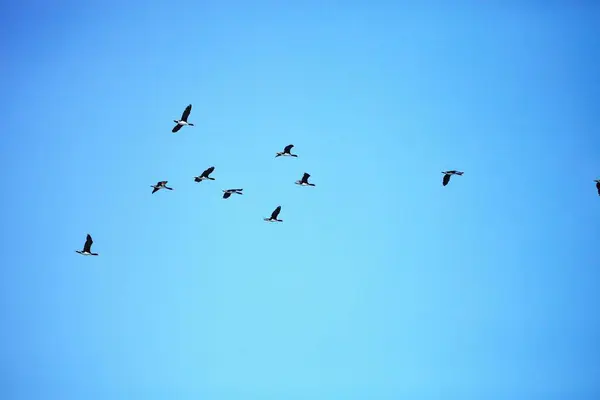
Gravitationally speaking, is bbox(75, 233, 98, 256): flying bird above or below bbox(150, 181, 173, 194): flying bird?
below

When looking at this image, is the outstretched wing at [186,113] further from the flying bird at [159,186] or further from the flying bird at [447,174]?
the flying bird at [447,174]

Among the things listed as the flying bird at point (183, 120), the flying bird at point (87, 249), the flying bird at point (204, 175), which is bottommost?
the flying bird at point (87, 249)

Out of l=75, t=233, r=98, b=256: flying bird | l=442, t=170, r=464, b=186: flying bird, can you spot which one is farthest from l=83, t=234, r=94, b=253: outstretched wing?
l=442, t=170, r=464, b=186: flying bird

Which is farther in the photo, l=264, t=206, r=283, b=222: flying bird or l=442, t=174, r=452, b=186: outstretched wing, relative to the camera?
l=264, t=206, r=283, b=222: flying bird

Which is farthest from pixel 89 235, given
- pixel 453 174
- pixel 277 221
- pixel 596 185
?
pixel 596 185

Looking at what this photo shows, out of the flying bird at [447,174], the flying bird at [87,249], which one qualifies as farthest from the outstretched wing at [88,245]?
the flying bird at [447,174]

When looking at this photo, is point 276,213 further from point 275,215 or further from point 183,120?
point 183,120

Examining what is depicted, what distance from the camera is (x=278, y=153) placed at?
307 ft

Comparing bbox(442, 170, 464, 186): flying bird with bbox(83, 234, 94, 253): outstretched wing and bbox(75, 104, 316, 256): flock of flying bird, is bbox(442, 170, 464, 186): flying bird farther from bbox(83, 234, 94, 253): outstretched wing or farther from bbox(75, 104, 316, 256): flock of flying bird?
bbox(83, 234, 94, 253): outstretched wing

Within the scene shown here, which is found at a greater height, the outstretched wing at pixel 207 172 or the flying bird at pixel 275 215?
the outstretched wing at pixel 207 172

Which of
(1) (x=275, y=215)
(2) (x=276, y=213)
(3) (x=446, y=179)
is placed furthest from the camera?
(1) (x=275, y=215)

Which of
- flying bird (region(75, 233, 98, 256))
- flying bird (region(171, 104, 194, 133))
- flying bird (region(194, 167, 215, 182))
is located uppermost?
flying bird (region(171, 104, 194, 133))

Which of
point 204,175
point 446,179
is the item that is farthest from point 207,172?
point 446,179

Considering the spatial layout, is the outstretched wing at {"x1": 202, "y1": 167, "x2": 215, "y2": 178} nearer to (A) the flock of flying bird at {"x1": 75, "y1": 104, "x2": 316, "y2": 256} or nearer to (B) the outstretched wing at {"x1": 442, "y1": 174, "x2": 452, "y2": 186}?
(A) the flock of flying bird at {"x1": 75, "y1": 104, "x2": 316, "y2": 256}
